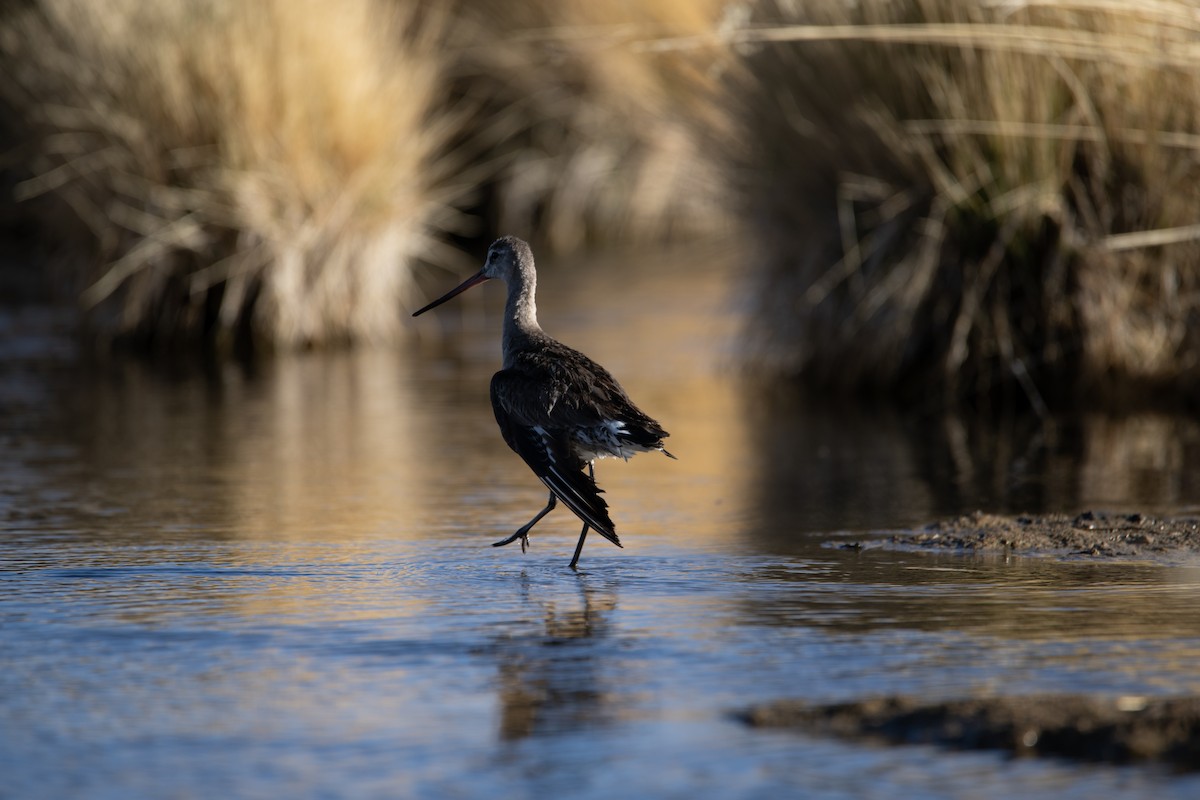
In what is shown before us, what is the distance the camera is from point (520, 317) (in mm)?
7113

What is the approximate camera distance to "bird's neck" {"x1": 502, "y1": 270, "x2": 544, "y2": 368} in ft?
22.8

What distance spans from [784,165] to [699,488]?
Answer: 286cm

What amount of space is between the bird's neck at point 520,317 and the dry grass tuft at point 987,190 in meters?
1.89

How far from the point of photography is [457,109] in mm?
19594

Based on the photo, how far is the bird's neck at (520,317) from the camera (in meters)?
6.95

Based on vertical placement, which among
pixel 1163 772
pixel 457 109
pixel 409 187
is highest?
pixel 457 109

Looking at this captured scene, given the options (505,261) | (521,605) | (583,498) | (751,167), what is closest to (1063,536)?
(583,498)

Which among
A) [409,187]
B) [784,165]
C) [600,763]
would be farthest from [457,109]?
[600,763]

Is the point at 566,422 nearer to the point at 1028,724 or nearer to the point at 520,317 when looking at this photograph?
the point at 520,317

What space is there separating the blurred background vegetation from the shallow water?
60cm

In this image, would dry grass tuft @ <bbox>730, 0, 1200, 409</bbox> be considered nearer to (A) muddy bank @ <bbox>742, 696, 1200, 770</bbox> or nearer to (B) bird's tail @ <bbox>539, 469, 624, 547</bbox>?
(B) bird's tail @ <bbox>539, 469, 624, 547</bbox>

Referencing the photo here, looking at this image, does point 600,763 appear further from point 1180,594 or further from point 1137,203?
point 1137,203

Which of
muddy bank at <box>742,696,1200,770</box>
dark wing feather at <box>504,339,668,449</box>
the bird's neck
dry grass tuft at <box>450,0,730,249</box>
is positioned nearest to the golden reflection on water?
dark wing feather at <box>504,339,668,449</box>

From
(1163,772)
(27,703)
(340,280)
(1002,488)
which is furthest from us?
(340,280)
